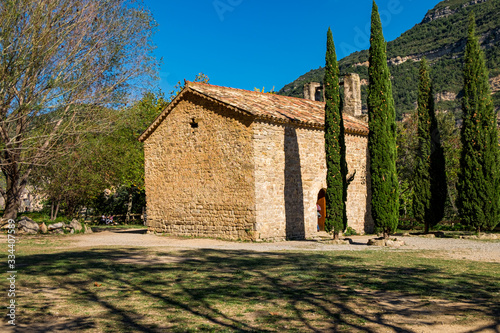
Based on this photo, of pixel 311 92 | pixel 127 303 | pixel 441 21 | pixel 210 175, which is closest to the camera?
pixel 127 303

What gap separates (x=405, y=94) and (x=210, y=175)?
58.9 metres

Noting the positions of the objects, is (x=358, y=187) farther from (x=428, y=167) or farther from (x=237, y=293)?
(x=237, y=293)

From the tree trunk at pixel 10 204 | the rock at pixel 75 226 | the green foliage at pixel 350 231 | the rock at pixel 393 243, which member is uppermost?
the tree trunk at pixel 10 204

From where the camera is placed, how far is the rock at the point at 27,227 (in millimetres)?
20703

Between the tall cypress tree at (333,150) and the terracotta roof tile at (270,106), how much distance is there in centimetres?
200

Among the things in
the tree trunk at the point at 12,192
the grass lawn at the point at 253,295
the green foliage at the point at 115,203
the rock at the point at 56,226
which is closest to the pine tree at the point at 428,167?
the grass lawn at the point at 253,295

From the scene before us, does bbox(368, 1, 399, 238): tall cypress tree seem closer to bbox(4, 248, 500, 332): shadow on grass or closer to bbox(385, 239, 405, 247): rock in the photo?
bbox(385, 239, 405, 247): rock

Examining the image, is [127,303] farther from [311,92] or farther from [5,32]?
[311,92]

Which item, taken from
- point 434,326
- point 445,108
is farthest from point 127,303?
point 445,108

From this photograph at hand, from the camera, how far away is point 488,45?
71.6 meters

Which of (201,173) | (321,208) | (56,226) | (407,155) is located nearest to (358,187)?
(321,208)

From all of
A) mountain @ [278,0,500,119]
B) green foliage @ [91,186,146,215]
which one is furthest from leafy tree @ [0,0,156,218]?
mountain @ [278,0,500,119]

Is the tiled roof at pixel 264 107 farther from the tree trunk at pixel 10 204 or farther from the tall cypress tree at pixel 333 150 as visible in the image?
the tree trunk at pixel 10 204

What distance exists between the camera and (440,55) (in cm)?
8156
